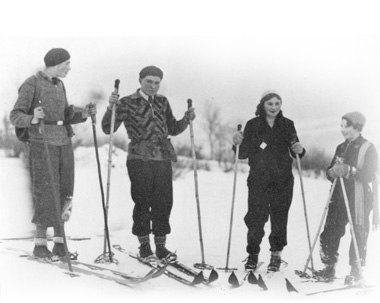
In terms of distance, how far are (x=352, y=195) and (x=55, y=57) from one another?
2.45 metres

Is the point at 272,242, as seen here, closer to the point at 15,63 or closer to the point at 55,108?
the point at 55,108

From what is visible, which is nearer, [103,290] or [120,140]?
[103,290]

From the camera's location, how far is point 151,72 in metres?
4.28

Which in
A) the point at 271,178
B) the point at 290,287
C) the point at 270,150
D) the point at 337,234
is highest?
the point at 270,150

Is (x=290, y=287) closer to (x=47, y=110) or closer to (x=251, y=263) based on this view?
(x=251, y=263)

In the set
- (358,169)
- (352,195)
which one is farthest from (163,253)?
(358,169)

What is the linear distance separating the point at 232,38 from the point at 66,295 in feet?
7.69

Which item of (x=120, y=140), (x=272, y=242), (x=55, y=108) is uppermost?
(x=55, y=108)

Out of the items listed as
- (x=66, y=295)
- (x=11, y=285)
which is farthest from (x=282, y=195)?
(x=11, y=285)

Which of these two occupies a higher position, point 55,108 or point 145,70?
point 145,70

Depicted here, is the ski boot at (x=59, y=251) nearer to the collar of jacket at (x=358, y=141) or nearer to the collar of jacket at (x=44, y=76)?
the collar of jacket at (x=44, y=76)

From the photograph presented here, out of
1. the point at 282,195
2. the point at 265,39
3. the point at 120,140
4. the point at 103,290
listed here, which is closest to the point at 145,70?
the point at 120,140

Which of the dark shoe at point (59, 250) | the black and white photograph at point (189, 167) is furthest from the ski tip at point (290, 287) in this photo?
the dark shoe at point (59, 250)

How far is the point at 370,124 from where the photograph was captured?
4191 mm
